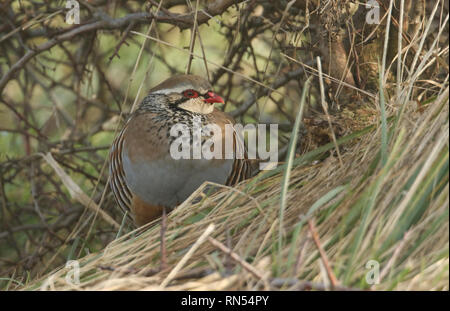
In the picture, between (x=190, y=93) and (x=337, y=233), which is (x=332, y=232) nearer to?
(x=337, y=233)

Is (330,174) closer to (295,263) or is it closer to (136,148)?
(295,263)

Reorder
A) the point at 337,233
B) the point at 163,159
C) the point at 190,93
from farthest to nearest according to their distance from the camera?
1. the point at 190,93
2. the point at 163,159
3. the point at 337,233

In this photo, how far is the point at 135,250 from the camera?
7.35 feet

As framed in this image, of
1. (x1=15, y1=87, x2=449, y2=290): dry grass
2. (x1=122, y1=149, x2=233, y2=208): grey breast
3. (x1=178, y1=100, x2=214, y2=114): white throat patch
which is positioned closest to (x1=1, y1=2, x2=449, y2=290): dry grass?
(x1=15, y1=87, x2=449, y2=290): dry grass

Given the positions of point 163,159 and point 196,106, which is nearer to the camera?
point 163,159

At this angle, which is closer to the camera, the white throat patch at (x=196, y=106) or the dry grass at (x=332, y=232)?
the dry grass at (x=332, y=232)

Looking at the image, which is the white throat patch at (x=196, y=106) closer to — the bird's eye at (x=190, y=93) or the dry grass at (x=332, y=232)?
the bird's eye at (x=190, y=93)

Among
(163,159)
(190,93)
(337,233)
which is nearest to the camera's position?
(337,233)

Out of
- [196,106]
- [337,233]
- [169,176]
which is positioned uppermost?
[196,106]

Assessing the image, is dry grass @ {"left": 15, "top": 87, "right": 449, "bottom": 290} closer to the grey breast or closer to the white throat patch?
the grey breast

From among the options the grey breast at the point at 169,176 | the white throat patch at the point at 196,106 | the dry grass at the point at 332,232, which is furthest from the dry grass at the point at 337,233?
→ the white throat patch at the point at 196,106

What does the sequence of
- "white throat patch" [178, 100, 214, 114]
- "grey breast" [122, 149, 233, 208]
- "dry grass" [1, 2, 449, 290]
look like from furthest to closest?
"white throat patch" [178, 100, 214, 114], "grey breast" [122, 149, 233, 208], "dry grass" [1, 2, 449, 290]

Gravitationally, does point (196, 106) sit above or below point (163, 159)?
above

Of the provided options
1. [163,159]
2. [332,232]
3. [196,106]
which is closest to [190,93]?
[196,106]
